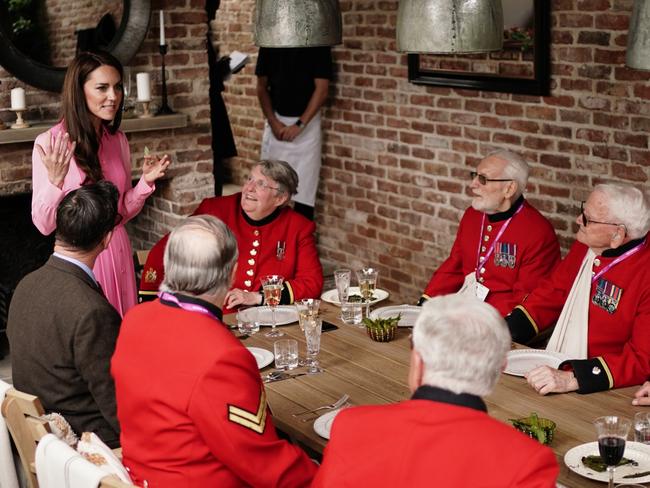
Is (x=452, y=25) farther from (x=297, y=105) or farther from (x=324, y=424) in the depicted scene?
(x=297, y=105)

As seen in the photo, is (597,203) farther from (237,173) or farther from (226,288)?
(237,173)

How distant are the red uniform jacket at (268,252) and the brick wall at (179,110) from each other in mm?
1315

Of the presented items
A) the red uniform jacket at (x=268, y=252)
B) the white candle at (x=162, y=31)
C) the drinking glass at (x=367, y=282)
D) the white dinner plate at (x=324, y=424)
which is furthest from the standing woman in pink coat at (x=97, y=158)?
the white dinner plate at (x=324, y=424)

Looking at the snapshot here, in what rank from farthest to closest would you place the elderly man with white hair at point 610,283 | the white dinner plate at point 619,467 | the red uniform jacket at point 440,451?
1. the elderly man with white hair at point 610,283
2. the white dinner plate at point 619,467
3. the red uniform jacket at point 440,451

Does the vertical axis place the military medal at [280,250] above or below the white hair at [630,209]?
below

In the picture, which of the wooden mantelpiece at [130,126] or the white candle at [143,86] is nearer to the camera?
the wooden mantelpiece at [130,126]

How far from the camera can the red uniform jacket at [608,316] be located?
10.0 ft

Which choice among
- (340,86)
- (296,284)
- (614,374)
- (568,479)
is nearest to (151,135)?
(340,86)

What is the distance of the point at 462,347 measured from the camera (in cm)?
200

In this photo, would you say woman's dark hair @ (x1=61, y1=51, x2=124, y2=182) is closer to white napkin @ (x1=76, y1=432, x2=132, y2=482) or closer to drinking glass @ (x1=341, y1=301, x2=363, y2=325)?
drinking glass @ (x1=341, y1=301, x2=363, y2=325)

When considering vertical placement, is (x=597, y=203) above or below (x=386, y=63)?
below

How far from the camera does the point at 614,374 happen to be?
305cm

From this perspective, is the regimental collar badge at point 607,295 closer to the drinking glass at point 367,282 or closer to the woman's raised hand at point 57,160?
the drinking glass at point 367,282

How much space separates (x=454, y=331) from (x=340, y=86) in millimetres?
4578
